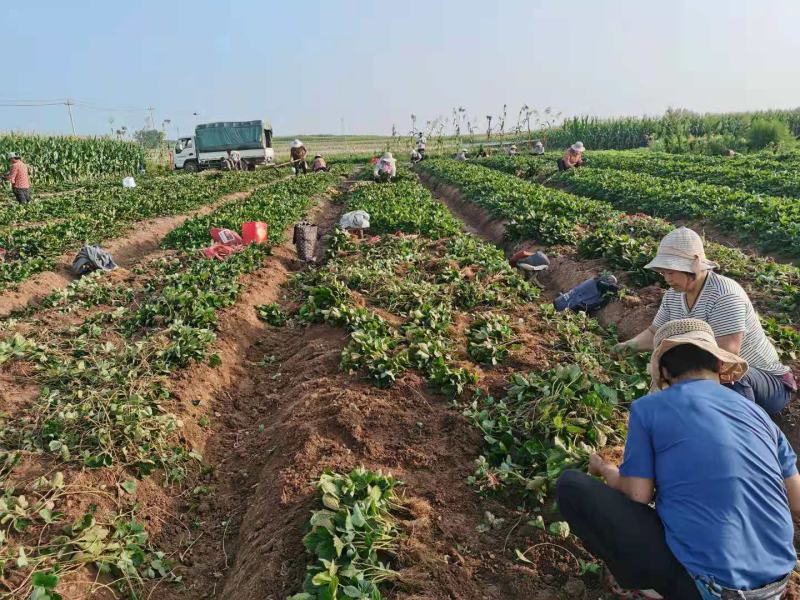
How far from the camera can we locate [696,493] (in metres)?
2.31

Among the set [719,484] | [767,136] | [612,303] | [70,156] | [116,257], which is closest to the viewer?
[719,484]

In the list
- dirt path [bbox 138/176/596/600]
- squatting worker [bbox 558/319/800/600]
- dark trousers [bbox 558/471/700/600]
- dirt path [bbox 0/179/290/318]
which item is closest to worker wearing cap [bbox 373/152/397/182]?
dirt path [bbox 0/179/290/318]

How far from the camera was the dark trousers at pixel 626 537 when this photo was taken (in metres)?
2.50

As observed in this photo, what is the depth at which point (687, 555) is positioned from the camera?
2.38m

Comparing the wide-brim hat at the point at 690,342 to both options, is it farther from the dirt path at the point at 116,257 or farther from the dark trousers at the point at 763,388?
the dirt path at the point at 116,257

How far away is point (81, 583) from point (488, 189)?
15059mm

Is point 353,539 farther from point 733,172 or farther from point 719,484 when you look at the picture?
point 733,172

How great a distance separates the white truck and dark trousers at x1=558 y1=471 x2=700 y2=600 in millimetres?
36466

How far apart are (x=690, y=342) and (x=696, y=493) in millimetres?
690

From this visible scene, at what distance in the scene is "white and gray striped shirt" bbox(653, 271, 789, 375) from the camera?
12.5 feet

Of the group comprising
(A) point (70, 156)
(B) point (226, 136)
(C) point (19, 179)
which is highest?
(B) point (226, 136)

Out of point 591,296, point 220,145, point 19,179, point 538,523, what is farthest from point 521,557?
point 220,145

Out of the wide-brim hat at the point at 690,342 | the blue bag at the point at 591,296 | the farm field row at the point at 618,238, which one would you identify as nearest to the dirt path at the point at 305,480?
the wide-brim hat at the point at 690,342

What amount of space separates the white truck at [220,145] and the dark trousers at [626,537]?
120 ft
